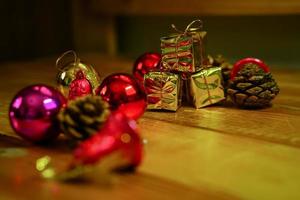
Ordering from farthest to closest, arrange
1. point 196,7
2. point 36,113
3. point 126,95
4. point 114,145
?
point 196,7
point 126,95
point 36,113
point 114,145

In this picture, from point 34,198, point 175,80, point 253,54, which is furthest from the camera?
point 253,54

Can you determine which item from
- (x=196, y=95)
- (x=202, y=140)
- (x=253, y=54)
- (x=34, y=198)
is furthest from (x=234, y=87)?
(x=253, y=54)

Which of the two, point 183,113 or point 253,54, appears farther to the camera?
point 253,54

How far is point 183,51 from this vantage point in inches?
37.3

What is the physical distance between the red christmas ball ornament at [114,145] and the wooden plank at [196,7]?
1.06 meters

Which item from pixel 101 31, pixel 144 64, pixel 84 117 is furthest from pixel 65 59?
pixel 84 117

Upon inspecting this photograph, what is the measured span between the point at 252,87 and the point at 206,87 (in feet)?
0.29

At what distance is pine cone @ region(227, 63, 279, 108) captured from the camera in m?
0.95

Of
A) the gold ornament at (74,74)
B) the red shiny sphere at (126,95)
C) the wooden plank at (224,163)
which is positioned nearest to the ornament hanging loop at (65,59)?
the gold ornament at (74,74)

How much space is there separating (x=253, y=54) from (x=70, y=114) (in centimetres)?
120

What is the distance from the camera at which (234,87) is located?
0.97 m

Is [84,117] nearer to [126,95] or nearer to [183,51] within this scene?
[126,95]

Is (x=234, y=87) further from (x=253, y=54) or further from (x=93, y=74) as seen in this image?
(x=253, y=54)

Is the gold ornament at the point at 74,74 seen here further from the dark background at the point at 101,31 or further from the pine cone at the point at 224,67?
the dark background at the point at 101,31
